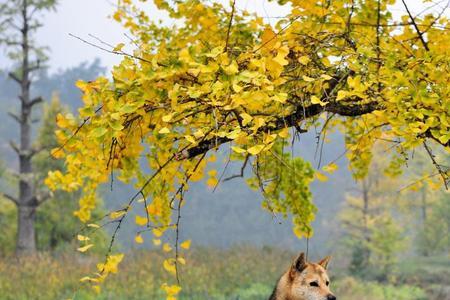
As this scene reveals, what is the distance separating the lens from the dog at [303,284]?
5.57 metres

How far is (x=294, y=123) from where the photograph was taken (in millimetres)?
4500

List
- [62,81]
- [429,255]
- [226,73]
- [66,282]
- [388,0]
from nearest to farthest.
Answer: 1. [226,73]
2. [388,0]
3. [66,282]
4. [429,255]
5. [62,81]

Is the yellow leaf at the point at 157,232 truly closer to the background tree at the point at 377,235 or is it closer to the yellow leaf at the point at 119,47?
the yellow leaf at the point at 119,47

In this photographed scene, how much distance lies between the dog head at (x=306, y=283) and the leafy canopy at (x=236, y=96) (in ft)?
2.94

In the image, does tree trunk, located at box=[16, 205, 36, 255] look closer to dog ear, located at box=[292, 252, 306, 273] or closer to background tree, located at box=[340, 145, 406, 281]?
background tree, located at box=[340, 145, 406, 281]

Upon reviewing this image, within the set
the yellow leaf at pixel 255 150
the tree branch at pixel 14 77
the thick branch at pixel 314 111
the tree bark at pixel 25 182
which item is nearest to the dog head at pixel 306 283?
the thick branch at pixel 314 111

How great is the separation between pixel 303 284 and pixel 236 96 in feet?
10.8

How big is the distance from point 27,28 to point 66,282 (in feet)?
40.5

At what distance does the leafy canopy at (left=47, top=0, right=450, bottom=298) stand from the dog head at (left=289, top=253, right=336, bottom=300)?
2.94ft

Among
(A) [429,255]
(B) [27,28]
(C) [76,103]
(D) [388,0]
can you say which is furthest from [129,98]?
(C) [76,103]

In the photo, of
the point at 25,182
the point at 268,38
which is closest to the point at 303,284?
the point at 268,38

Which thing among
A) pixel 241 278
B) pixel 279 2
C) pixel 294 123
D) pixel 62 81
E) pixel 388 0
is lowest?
pixel 241 278

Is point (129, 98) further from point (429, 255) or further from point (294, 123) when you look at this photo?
point (429, 255)

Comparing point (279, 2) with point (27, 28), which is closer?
point (279, 2)
